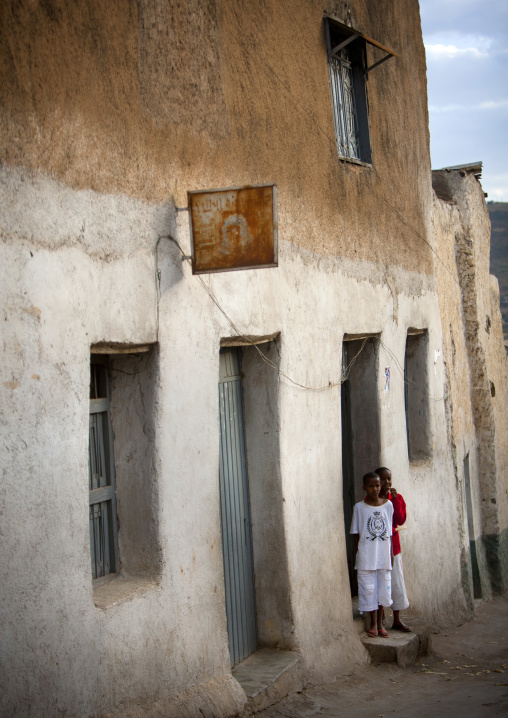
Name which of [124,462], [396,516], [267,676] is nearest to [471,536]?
[396,516]

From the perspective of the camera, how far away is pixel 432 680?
7.13 meters

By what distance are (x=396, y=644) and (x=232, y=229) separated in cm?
423

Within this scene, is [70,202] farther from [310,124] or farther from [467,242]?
[467,242]

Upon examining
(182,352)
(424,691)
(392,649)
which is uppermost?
(182,352)

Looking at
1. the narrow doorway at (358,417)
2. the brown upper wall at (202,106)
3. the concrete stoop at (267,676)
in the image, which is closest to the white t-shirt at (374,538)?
the narrow doorway at (358,417)

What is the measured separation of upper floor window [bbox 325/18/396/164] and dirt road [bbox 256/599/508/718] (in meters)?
4.68

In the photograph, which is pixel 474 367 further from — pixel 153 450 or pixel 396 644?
pixel 153 450

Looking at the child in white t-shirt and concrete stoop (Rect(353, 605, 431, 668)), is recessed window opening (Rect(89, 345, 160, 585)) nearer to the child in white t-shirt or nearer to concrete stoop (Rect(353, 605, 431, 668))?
the child in white t-shirt

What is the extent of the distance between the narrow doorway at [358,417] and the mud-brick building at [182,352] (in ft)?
0.08

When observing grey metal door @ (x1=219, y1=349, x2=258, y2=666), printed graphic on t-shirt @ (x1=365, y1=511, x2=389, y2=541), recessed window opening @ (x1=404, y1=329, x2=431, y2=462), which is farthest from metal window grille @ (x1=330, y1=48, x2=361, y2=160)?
printed graphic on t-shirt @ (x1=365, y1=511, x2=389, y2=541)

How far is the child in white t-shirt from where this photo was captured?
727 centimetres

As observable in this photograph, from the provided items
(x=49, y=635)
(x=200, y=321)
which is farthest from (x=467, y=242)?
(x=49, y=635)

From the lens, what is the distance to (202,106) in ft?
17.8

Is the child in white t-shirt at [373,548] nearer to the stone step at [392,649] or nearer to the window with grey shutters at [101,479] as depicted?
the stone step at [392,649]
